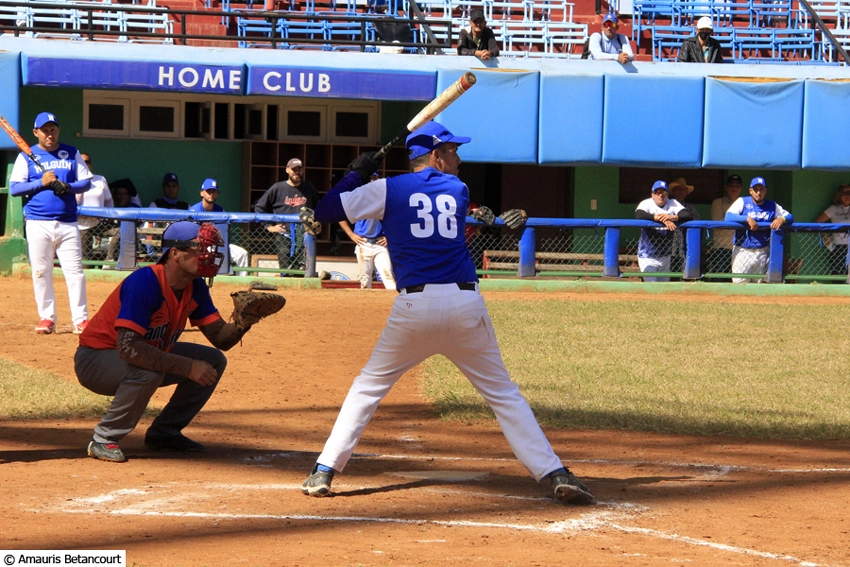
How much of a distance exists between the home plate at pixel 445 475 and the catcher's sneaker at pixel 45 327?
6.11 metres

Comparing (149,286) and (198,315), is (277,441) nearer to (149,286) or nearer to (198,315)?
(198,315)

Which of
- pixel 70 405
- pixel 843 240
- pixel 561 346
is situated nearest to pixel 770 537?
pixel 70 405

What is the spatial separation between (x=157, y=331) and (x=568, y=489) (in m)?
2.51

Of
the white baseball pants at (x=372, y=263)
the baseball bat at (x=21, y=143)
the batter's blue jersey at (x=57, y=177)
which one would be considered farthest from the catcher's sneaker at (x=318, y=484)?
the white baseball pants at (x=372, y=263)

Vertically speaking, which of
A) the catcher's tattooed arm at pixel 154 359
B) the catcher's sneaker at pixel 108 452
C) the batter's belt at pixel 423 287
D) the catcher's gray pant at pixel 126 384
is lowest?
the catcher's sneaker at pixel 108 452

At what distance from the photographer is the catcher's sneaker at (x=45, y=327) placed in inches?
450

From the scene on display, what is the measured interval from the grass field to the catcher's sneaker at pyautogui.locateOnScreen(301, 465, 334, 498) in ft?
9.14

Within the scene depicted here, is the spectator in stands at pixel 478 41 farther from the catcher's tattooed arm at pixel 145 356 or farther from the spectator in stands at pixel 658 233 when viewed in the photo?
the catcher's tattooed arm at pixel 145 356

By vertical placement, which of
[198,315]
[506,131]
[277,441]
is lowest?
[277,441]

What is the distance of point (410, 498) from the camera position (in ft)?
19.3

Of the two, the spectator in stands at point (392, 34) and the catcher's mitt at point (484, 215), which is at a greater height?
the spectator in stands at point (392, 34)

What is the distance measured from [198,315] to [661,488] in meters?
2.88

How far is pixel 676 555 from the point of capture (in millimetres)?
4934
